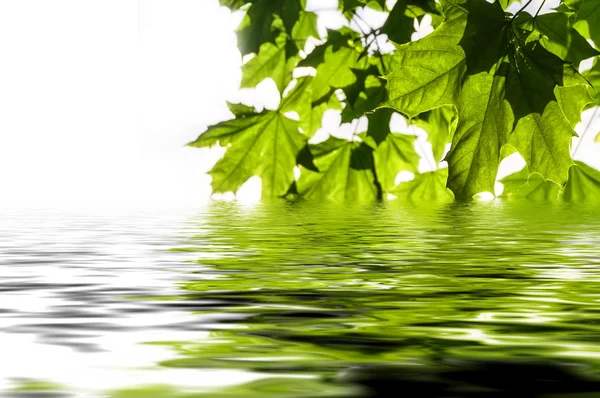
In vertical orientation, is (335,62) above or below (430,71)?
above

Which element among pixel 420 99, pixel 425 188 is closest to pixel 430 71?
pixel 420 99

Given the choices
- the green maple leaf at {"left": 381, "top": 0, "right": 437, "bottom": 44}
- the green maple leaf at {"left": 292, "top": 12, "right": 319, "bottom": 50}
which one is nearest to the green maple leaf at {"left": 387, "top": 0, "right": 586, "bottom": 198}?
the green maple leaf at {"left": 381, "top": 0, "right": 437, "bottom": 44}

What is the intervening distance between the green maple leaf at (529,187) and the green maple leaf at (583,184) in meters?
Result: 0.04

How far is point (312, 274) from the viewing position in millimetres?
611

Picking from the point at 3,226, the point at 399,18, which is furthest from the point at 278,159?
the point at 3,226

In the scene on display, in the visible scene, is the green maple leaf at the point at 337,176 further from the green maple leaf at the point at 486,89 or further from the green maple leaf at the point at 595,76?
the green maple leaf at the point at 486,89

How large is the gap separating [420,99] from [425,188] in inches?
35.5

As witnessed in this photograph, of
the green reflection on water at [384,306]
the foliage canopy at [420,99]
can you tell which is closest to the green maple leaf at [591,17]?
the foliage canopy at [420,99]

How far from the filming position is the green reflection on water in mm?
297

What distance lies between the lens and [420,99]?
1.20m

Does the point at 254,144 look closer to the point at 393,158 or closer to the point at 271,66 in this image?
the point at 271,66

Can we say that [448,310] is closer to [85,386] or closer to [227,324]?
[227,324]

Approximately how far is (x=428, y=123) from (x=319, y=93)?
26cm

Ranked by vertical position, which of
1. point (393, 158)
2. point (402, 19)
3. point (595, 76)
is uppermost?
point (402, 19)
